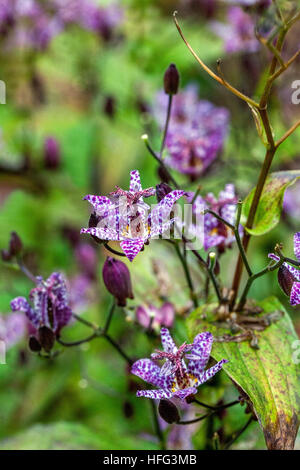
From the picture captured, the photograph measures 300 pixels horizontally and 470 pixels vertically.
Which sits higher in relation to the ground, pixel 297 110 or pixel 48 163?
pixel 297 110

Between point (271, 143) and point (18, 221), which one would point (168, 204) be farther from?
point (18, 221)

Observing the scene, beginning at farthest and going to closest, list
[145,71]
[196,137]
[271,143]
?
[145,71] < [196,137] < [271,143]

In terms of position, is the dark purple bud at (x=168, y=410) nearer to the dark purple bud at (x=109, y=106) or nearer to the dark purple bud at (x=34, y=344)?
the dark purple bud at (x=34, y=344)

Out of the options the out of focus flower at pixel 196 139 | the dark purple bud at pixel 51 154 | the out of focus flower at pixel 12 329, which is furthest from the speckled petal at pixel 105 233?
the dark purple bud at pixel 51 154
